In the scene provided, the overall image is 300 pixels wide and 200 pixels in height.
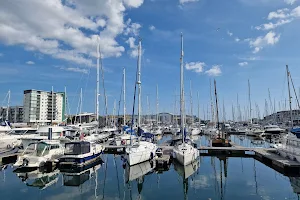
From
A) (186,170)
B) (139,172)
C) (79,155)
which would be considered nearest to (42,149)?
(79,155)

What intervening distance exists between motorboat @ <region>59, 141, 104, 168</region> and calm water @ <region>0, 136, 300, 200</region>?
A: 1.20 m

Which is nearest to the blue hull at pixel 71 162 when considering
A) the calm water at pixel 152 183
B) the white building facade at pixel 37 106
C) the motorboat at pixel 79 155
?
the motorboat at pixel 79 155

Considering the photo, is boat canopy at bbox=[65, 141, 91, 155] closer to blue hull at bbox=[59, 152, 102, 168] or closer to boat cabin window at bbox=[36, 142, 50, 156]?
blue hull at bbox=[59, 152, 102, 168]

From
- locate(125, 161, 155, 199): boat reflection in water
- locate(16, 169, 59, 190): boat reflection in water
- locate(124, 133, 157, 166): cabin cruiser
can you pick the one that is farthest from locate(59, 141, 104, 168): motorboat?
locate(125, 161, 155, 199): boat reflection in water

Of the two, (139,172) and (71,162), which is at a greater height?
(71,162)

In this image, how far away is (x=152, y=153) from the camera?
92.2ft

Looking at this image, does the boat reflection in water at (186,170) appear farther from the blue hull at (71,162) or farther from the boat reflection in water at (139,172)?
the blue hull at (71,162)

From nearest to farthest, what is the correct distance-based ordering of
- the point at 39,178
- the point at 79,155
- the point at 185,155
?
the point at 39,178 < the point at 185,155 < the point at 79,155

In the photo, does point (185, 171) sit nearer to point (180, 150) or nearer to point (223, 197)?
point (180, 150)

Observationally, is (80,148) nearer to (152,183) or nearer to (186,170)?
(152,183)

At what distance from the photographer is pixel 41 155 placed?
2564cm

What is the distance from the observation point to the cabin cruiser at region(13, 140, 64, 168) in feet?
80.2

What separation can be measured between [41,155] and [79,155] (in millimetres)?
4427

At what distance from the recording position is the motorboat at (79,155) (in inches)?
985
